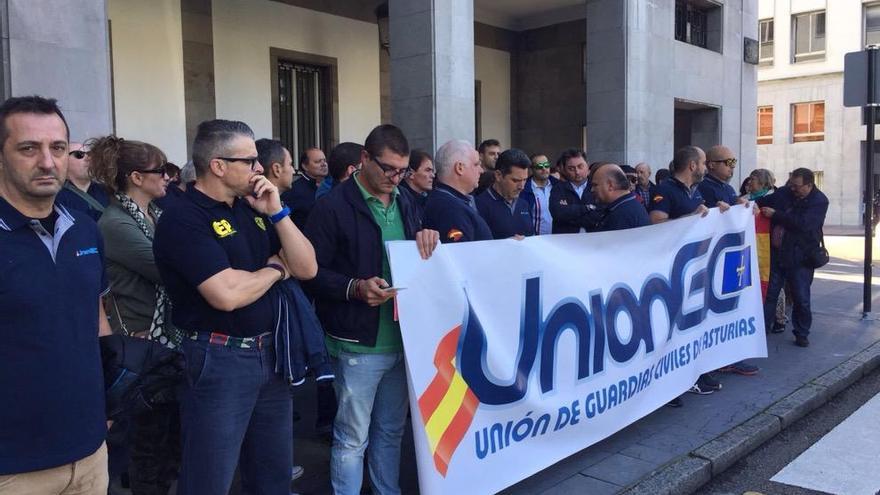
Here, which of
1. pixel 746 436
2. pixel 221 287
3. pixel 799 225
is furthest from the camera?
pixel 799 225

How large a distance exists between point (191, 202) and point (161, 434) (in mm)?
1417

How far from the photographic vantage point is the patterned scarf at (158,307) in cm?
336

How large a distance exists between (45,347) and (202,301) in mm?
706

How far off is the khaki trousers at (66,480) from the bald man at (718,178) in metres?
5.65

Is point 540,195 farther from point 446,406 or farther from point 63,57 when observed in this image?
point 63,57

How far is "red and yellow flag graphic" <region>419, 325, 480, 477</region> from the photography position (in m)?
3.49

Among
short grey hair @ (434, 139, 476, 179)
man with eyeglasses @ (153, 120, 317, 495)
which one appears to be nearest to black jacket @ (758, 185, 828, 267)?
short grey hair @ (434, 139, 476, 179)

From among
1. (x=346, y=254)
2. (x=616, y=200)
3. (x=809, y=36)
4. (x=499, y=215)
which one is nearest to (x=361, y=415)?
(x=346, y=254)

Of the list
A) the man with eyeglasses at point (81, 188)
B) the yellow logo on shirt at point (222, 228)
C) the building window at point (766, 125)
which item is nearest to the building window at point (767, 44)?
the building window at point (766, 125)

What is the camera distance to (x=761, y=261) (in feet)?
25.5

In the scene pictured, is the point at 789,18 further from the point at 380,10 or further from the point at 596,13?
the point at 380,10

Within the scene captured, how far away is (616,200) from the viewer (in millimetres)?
5234

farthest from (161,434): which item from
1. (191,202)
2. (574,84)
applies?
(574,84)

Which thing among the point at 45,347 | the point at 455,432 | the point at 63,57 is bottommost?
the point at 455,432
